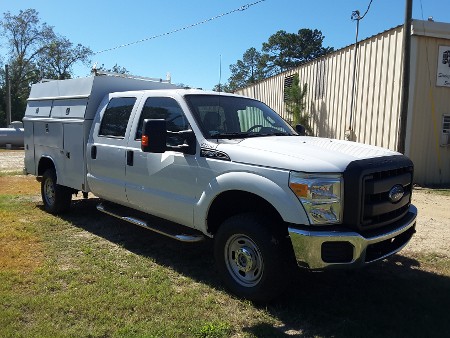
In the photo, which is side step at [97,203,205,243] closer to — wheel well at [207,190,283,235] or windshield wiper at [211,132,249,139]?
wheel well at [207,190,283,235]

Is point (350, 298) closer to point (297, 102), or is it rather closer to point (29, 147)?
point (29, 147)

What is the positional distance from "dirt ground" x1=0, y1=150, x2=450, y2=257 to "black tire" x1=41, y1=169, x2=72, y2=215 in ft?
8.37

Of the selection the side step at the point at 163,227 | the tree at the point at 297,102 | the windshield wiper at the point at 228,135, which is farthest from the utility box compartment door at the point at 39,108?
the tree at the point at 297,102

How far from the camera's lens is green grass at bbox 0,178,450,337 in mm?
3598

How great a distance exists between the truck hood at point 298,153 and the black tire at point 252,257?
58cm

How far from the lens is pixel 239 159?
408cm

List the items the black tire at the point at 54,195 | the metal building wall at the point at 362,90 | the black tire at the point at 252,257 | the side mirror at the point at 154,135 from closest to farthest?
the black tire at the point at 252,257 < the side mirror at the point at 154,135 < the black tire at the point at 54,195 < the metal building wall at the point at 362,90

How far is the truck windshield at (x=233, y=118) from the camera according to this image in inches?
185

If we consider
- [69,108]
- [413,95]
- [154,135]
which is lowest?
[154,135]

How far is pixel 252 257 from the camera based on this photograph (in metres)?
4.06

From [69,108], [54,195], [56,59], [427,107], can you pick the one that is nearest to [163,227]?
[69,108]

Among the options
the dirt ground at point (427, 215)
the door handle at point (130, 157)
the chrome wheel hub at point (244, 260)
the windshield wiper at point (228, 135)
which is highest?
the windshield wiper at point (228, 135)

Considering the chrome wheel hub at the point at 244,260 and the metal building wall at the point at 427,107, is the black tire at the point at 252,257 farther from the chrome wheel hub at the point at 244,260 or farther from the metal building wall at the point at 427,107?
the metal building wall at the point at 427,107

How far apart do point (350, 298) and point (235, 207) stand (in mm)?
1440
